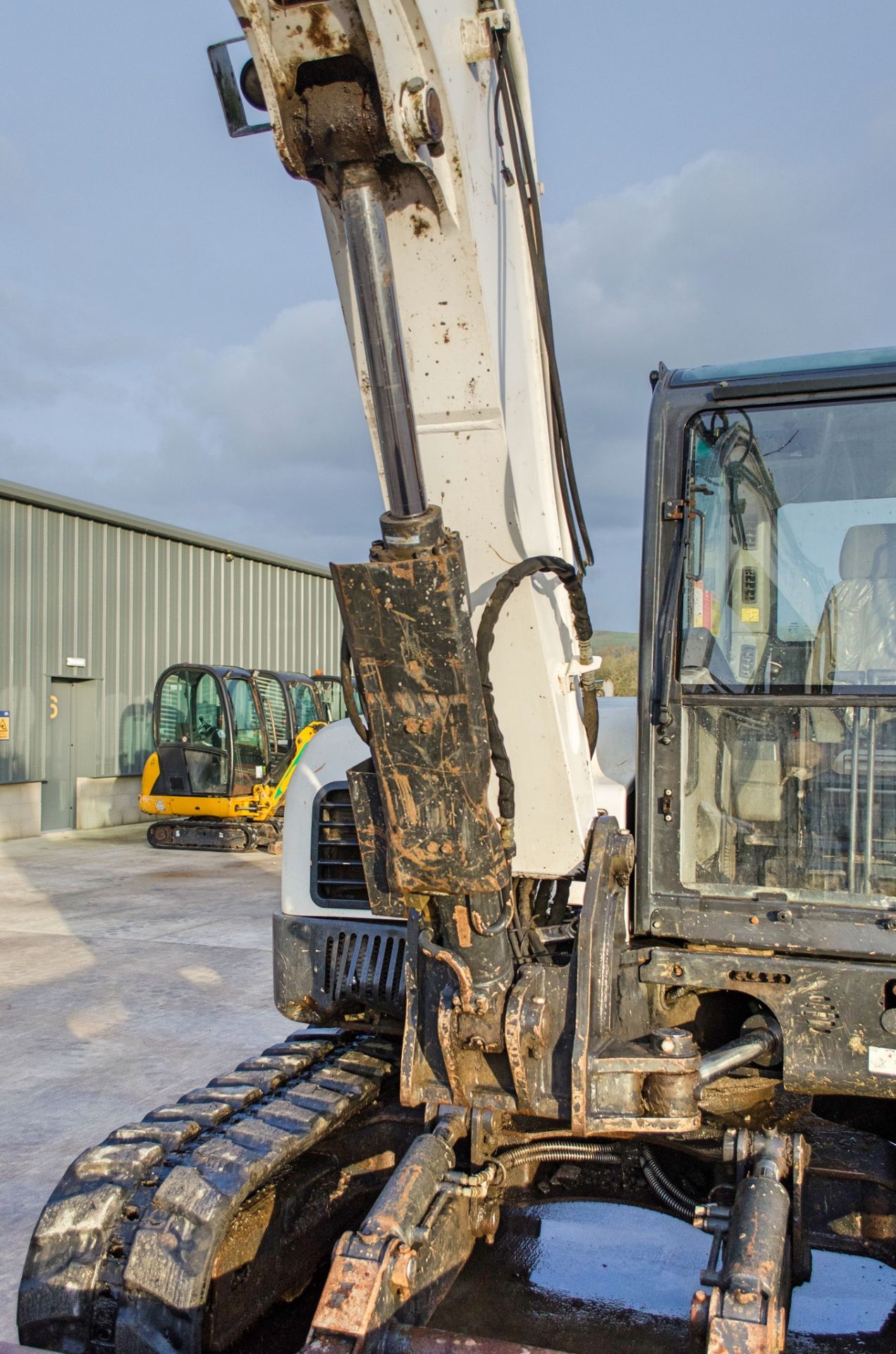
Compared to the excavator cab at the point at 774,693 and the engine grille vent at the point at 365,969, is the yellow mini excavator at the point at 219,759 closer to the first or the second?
the engine grille vent at the point at 365,969

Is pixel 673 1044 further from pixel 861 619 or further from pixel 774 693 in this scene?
pixel 861 619

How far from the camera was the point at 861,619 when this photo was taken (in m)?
3.42

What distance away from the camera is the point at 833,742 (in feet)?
11.2

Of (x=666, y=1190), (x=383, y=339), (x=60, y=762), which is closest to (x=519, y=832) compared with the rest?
(x=666, y=1190)

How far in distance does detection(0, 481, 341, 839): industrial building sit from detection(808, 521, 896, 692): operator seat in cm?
1485

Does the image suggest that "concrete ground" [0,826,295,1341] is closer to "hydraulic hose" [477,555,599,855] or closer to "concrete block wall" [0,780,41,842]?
"hydraulic hose" [477,555,599,855]

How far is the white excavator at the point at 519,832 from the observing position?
255 cm

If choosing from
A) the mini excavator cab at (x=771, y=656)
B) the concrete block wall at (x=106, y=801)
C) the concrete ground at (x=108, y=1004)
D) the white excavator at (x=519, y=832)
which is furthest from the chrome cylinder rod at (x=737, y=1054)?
the concrete block wall at (x=106, y=801)

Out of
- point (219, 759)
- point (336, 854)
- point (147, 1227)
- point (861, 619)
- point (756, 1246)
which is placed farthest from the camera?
point (219, 759)

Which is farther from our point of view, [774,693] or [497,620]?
[774,693]

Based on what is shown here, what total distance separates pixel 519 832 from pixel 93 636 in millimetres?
16228

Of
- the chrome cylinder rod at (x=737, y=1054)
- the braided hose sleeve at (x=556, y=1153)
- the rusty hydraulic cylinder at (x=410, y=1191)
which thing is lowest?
the braided hose sleeve at (x=556, y=1153)

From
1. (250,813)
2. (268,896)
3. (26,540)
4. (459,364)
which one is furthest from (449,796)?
(26,540)

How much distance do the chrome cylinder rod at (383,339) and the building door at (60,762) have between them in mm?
16012
